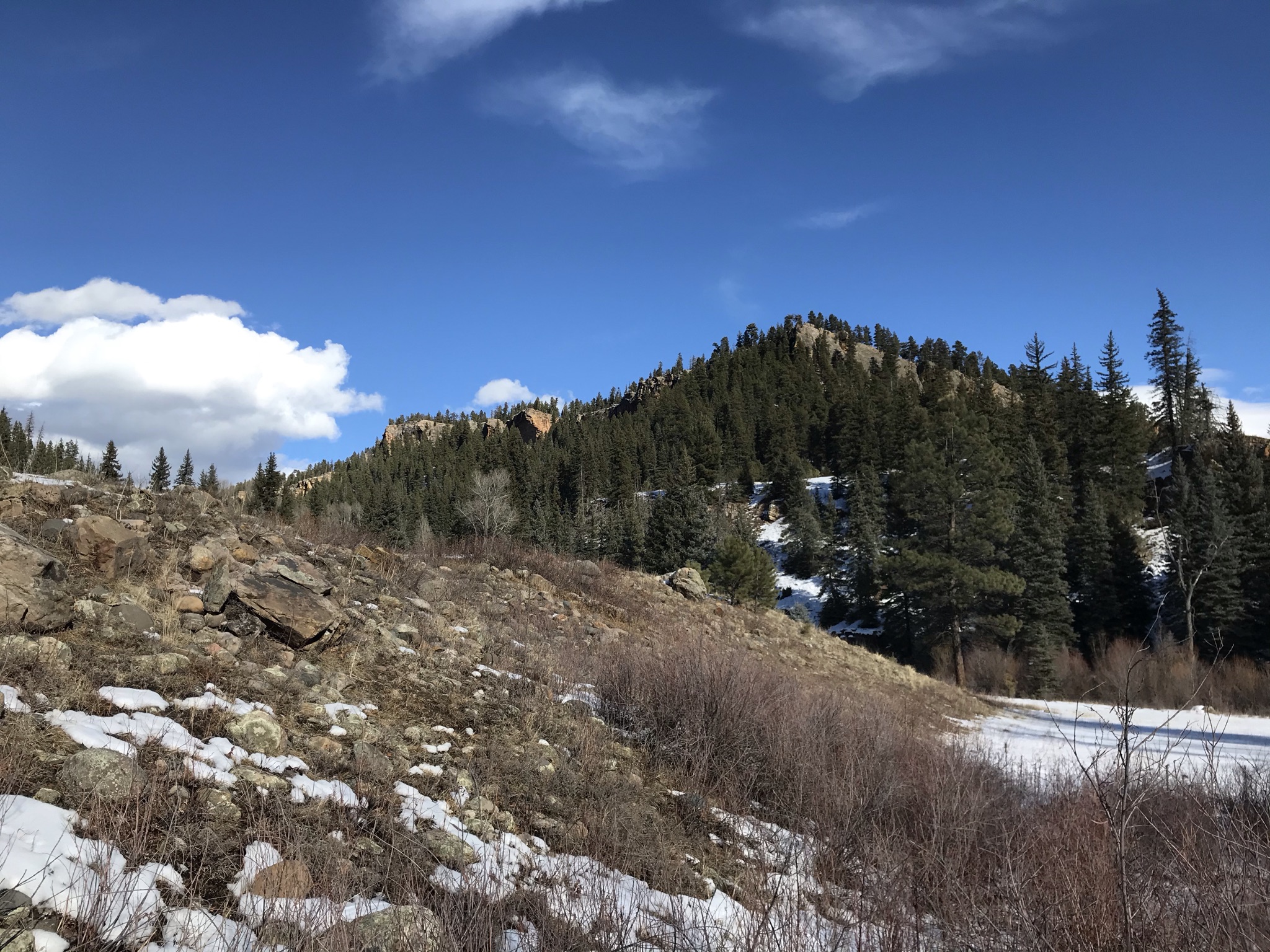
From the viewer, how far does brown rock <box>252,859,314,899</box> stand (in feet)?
10.3

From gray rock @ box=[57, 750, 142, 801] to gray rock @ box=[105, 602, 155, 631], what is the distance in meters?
2.26

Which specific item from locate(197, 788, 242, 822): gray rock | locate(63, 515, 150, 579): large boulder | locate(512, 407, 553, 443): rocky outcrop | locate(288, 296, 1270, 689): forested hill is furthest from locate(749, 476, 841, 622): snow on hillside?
locate(512, 407, 553, 443): rocky outcrop

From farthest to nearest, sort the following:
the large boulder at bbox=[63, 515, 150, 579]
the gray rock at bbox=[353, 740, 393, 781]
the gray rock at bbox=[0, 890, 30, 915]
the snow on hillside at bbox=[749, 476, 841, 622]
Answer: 1. the snow on hillside at bbox=[749, 476, 841, 622]
2. the large boulder at bbox=[63, 515, 150, 579]
3. the gray rock at bbox=[353, 740, 393, 781]
4. the gray rock at bbox=[0, 890, 30, 915]

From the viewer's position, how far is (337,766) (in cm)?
459

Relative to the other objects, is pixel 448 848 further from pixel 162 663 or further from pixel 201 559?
pixel 201 559

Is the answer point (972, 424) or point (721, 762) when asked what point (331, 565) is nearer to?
point (721, 762)

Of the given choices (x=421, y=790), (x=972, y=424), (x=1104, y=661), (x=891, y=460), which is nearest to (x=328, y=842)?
(x=421, y=790)

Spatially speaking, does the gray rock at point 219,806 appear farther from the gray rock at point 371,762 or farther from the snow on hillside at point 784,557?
the snow on hillside at point 784,557

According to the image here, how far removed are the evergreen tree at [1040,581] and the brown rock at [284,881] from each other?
34.9 meters

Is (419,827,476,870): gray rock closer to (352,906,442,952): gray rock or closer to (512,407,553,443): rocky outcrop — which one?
(352,906,442,952): gray rock

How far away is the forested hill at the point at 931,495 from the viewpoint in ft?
105

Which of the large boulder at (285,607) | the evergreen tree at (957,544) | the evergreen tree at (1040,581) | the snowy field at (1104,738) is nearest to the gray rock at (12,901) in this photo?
the large boulder at (285,607)

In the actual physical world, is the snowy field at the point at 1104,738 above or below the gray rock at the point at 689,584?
below

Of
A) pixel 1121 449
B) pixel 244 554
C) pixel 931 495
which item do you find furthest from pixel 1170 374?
pixel 244 554
